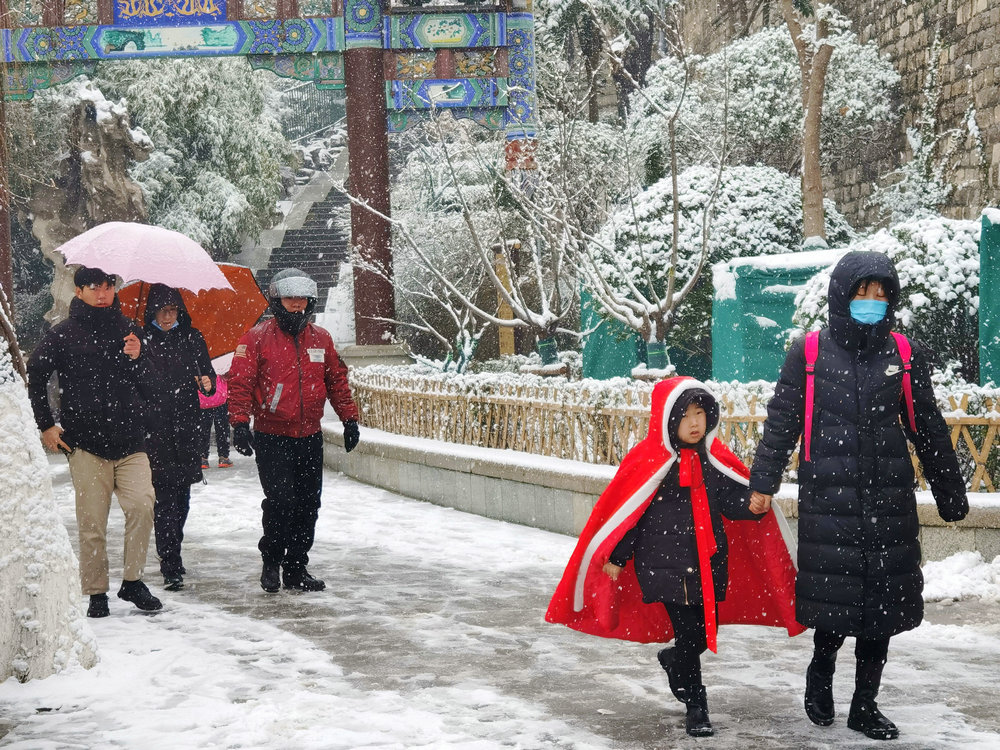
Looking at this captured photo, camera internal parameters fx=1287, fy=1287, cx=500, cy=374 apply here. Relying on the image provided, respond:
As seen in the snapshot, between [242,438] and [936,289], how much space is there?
446cm

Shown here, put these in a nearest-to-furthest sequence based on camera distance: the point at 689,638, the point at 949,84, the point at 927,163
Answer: the point at 689,638 → the point at 949,84 → the point at 927,163

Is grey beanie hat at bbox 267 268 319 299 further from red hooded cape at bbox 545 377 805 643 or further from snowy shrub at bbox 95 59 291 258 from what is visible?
snowy shrub at bbox 95 59 291 258

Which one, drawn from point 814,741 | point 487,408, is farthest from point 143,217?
point 814,741

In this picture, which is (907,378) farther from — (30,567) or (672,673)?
(30,567)

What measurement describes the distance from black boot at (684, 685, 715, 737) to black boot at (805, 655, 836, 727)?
0.36 metres

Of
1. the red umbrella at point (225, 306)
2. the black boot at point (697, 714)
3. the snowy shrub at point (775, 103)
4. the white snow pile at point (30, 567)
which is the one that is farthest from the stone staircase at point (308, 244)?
the black boot at point (697, 714)

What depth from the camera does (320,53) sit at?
15.9 m

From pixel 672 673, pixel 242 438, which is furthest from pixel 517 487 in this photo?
pixel 672 673

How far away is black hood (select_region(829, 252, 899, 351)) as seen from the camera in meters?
4.22

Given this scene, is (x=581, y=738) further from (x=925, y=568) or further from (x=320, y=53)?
Result: (x=320, y=53)

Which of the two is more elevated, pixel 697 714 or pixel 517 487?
pixel 517 487

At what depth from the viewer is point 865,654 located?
4281 millimetres

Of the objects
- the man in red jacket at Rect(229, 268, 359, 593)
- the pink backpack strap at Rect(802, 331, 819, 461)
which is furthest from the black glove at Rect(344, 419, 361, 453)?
the pink backpack strap at Rect(802, 331, 819, 461)

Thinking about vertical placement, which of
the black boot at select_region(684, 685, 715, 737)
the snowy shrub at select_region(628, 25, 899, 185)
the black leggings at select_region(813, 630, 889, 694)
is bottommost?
the black boot at select_region(684, 685, 715, 737)
